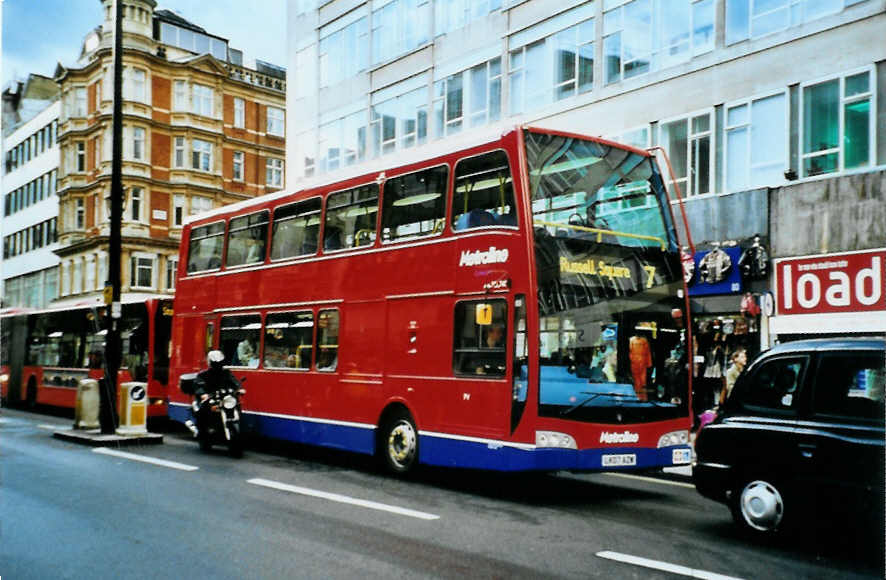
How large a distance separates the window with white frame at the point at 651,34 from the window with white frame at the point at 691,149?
4.72 ft

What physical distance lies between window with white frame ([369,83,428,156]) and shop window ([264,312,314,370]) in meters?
15.6

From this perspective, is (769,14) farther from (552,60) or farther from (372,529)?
(372,529)

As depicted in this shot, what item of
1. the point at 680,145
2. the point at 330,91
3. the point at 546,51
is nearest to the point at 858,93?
the point at 680,145

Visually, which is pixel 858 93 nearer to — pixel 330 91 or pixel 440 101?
pixel 440 101

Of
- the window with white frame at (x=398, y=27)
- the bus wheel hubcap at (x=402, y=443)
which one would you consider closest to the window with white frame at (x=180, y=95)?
the window with white frame at (x=398, y=27)

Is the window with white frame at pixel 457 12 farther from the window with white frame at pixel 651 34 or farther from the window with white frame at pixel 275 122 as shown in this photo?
the window with white frame at pixel 275 122

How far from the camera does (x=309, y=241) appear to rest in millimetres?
14266

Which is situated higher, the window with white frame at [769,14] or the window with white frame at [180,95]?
the window with white frame at [180,95]

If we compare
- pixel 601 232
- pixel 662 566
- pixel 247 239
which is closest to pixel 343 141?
pixel 247 239

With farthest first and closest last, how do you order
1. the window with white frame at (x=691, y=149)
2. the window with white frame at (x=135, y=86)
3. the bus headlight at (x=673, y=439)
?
the window with white frame at (x=135, y=86)
the window with white frame at (x=691, y=149)
the bus headlight at (x=673, y=439)

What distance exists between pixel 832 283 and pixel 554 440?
10206 mm

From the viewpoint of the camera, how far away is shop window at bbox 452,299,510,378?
1045 cm

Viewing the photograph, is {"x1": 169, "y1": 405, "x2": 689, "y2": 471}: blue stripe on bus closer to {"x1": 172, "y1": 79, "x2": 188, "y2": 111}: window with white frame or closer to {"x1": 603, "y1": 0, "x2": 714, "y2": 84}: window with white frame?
{"x1": 603, "y1": 0, "x2": 714, "y2": 84}: window with white frame

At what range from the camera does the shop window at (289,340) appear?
14219 millimetres
